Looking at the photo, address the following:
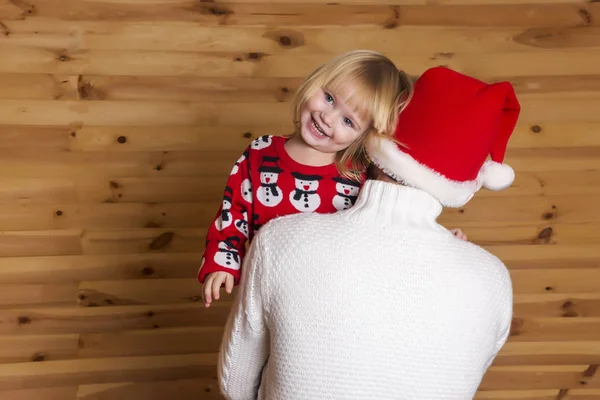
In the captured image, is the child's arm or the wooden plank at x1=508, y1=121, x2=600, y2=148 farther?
the wooden plank at x1=508, y1=121, x2=600, y2=148

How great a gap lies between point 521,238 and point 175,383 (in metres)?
1.12

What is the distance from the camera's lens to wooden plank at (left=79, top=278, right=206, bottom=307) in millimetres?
2010

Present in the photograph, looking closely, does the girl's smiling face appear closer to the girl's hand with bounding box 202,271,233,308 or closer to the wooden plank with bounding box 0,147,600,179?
the girl's hand with bounding box 202,271,233,308

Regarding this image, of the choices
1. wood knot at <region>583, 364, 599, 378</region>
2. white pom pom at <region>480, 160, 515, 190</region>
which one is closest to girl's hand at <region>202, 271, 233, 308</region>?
white pom pom at <region>480, 160, 515, 190</region>

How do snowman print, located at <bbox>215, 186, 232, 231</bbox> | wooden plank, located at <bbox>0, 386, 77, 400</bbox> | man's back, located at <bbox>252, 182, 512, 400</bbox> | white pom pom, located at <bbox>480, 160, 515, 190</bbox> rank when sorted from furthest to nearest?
wooden plank, located at <bbox>0, 386, 77, 400</bbox>
snowman print, located at <bbox>215, 186, 232, 231</bbox>
white pom pom, located at <bbox>480, 160, 515, 190</bbox>
man's back, located at <bbox>252, 182, 512, 400</bbox>

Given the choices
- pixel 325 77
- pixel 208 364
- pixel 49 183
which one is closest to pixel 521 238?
pixel 208 364

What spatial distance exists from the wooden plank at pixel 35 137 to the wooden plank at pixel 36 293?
0.39 meters

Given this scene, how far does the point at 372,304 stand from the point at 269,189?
0.38 meters

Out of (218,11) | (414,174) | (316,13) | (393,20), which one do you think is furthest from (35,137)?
(414,174)

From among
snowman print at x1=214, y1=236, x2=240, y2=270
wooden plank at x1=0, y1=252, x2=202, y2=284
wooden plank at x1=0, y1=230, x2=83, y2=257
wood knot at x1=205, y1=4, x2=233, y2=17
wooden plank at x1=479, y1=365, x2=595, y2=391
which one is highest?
wood knot at x1=205, y1=4, x2=233, y2=17

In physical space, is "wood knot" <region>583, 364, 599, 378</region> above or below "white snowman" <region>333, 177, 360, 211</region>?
below

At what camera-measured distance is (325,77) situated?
1214mm

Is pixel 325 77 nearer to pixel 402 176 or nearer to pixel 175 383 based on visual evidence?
pixel 402 176

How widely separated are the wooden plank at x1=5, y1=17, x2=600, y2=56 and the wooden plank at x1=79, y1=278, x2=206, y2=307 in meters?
0.67
